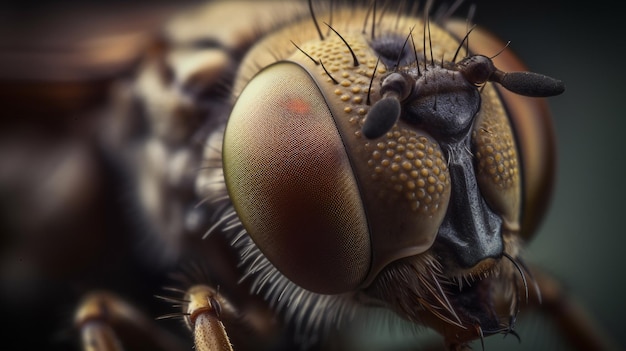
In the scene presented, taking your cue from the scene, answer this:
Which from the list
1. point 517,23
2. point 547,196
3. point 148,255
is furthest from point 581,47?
point 148,255

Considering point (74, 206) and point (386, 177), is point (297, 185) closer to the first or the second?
point (386, 177)

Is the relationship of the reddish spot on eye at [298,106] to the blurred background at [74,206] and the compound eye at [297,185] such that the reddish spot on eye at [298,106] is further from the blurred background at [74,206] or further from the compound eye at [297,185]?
the blurred background at [74,206]

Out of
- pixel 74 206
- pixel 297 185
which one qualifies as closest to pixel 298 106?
pixel 297 185

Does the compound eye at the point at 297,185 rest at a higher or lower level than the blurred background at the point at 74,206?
higher

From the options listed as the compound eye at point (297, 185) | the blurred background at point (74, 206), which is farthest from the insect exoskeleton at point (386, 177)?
the blurred background at point (74, 206)

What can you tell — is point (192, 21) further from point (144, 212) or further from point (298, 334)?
point (298, 334)

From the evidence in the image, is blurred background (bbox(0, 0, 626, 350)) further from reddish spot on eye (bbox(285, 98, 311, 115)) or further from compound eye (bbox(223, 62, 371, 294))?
reddish spot on eye (bbox(285, 98, 311, 115))

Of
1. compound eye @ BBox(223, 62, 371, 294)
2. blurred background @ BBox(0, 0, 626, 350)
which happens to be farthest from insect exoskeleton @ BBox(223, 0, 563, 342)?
blurred background @ BBox(0, 0, 626, 350)
